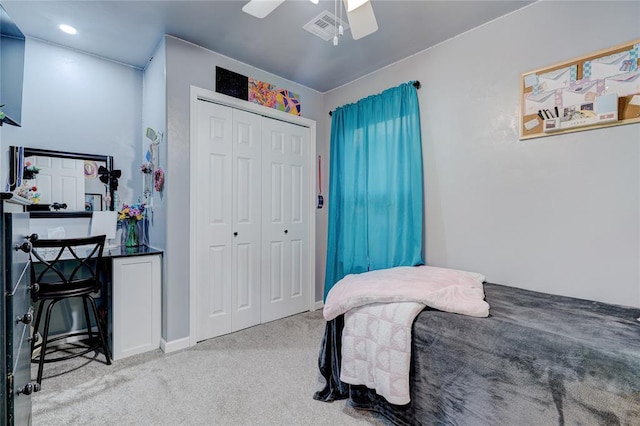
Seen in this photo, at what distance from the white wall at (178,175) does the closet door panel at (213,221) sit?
110 mm

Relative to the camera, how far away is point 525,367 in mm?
1205

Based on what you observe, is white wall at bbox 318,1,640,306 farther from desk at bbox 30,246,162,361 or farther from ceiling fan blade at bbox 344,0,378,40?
desk at bbox 30,246,162,361

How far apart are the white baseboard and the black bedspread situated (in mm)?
1502

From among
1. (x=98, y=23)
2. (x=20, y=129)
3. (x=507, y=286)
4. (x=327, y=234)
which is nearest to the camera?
(x=507, y=286)

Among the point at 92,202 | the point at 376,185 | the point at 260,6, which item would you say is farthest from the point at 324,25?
the point at 92,202

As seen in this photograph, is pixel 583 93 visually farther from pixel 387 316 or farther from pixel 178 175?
pixel 178 175

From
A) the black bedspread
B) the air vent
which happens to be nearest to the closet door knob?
the black bedspread

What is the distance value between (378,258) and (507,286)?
1081 millimetres

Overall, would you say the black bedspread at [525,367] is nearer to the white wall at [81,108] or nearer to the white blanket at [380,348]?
the white blanket at [380,348]

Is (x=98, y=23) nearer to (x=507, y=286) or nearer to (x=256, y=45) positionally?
(x=256, y=45)

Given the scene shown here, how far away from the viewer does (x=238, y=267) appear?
111 inches

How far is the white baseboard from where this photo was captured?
7.73ft

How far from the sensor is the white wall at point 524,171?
1.70 metres

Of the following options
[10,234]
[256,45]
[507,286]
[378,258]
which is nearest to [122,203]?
[256,45]
